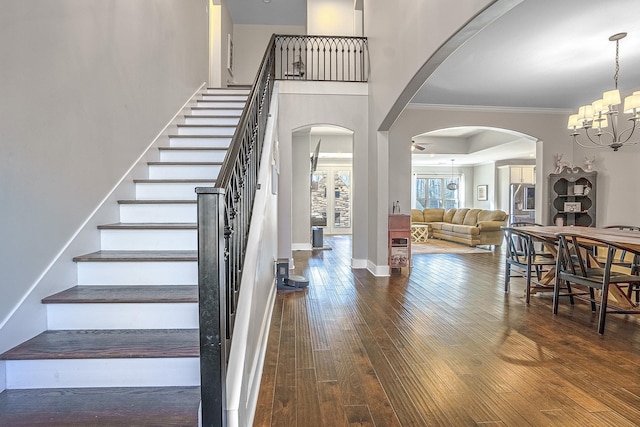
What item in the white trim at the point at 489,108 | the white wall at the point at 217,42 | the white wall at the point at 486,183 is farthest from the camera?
the white wall at the point at 486,183

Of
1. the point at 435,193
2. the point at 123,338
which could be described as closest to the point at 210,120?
the point at 123,338

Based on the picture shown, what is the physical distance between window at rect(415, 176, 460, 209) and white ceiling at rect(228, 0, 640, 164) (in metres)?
7.57

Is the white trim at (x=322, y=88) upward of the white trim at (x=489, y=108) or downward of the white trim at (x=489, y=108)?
upward

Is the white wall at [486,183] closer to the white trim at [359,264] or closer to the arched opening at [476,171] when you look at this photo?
the arched opening at [476,171]

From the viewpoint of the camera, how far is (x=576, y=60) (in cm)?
455

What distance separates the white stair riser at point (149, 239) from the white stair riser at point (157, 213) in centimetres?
28

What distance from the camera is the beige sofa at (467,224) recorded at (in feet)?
29.6

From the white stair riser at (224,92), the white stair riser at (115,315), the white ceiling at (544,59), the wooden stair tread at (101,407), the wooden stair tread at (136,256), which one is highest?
the white ceiling at (544,59)

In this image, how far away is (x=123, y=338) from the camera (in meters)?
1.87

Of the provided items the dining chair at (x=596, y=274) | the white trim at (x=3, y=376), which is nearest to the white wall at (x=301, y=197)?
the dining chair at (x=596, y=274)

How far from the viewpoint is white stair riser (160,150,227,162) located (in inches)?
139

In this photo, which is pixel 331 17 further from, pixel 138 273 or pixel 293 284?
pixel 138 273

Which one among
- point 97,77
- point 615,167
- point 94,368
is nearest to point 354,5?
point 615,167

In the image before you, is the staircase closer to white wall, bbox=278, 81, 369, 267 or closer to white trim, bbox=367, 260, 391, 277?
white wall, bbox=278, 81, 369, 267
